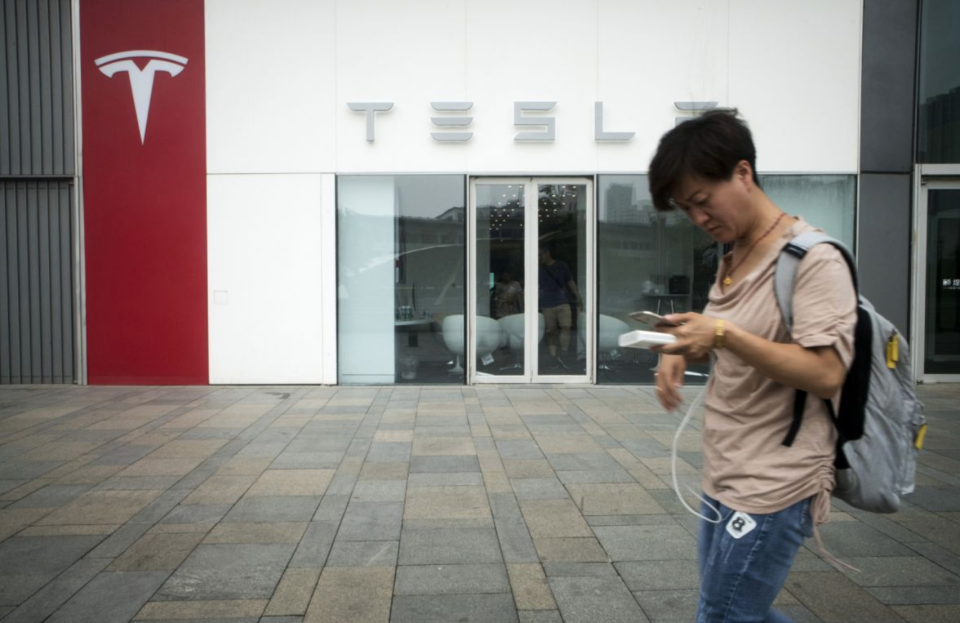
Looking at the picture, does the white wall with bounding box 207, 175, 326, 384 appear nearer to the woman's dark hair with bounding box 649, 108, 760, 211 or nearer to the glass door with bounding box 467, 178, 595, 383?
the glass door with bounding box 467, 178, 595, 383

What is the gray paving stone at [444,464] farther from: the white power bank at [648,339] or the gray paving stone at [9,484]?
the white power bank at [648,339]

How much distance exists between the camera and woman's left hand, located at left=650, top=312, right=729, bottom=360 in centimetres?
159

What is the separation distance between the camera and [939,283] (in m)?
9.47

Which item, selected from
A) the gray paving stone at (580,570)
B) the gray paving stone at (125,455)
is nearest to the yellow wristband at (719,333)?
the gray paving stone at (580,570)

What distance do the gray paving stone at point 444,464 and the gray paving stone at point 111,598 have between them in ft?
7.16

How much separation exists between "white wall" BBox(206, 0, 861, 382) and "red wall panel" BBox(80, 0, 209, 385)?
0.83 feet

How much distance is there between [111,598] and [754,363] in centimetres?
307

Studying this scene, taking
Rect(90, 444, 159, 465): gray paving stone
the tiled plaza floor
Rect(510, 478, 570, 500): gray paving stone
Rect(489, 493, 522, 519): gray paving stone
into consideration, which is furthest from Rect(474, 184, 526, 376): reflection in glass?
Rect(489, 493, 522, 519): gray paving stone

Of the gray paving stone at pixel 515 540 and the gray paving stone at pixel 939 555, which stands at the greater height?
the gray paving stone at pixel 939 555

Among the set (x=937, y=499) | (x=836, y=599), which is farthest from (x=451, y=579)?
(x=937, y=499)

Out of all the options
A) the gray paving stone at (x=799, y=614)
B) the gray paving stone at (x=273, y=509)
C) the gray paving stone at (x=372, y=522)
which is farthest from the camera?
the gray paving stone at (x=273, y=509)

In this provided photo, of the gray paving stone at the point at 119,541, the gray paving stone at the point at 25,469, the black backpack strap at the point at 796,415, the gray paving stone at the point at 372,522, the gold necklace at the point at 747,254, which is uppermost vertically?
the gold necklace at the point at 747,254

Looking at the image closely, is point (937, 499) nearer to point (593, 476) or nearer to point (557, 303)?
point (593, 476)

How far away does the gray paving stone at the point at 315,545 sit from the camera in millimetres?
3592
